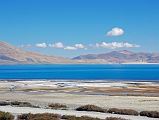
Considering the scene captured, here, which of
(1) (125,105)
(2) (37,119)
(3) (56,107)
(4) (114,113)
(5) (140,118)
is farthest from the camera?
(1) (125,105)

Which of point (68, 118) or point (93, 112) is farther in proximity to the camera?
point (93, 112)

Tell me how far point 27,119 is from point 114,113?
10234 mm

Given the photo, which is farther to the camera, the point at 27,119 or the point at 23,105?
the point at 23,105

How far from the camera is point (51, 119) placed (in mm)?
28312

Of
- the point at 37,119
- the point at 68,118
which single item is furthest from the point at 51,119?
the point at 68,118

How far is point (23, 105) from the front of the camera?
150ft

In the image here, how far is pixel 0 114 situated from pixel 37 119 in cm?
417

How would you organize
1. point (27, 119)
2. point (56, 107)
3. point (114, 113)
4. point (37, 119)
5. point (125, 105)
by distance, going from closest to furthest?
point (37, 119) < point (27, 119) < point (114, 113) < point (56, 107) < point (125, 105)

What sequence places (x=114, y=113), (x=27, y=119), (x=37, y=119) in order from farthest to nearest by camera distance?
1. (x=114, y=113)
2. (x=27, y=119)
3. (x=37, y=119)

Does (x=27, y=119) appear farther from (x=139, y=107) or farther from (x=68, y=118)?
(x=139, y=107)

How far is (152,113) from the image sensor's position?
35.4 m

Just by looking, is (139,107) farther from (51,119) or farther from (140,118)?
(51,119)

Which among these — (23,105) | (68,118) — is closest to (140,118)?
(68,118)

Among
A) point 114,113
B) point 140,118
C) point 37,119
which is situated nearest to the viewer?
point 37,119
